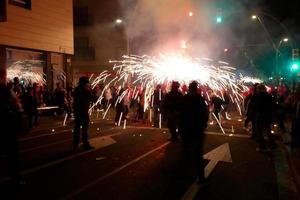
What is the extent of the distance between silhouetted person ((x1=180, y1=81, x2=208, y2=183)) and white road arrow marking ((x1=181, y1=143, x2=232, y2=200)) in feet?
2.32

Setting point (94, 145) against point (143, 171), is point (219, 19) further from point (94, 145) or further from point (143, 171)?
point (143, 171)

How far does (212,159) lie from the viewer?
9969 mm

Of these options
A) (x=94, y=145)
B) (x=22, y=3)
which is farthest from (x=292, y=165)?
(x=22, y=3)

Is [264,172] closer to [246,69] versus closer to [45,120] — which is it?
[45,120]

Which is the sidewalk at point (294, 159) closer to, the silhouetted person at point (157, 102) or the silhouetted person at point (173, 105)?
the silhouetted person at point (173, 105)

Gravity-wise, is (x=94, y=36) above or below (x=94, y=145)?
above

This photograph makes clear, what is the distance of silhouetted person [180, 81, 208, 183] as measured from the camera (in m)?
7.92

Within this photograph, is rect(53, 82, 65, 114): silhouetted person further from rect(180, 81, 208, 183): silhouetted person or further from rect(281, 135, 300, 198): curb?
rect(180, 81, 208, 183): silhouetted person

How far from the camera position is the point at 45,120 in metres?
19.0

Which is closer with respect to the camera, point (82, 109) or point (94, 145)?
point (82, 109)

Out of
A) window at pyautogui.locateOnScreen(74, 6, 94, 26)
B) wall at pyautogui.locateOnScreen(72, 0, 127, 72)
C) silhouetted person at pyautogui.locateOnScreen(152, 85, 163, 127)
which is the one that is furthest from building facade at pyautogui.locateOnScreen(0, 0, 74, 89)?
window at pyautogui.locateOnScreen(74, 6, 94, 26)

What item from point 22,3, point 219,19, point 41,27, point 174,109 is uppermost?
point 22,3

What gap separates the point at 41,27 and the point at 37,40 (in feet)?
2.62

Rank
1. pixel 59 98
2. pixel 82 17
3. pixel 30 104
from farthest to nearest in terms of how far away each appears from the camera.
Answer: pixel 82 17, pixel 59 98, pixel 30 104
